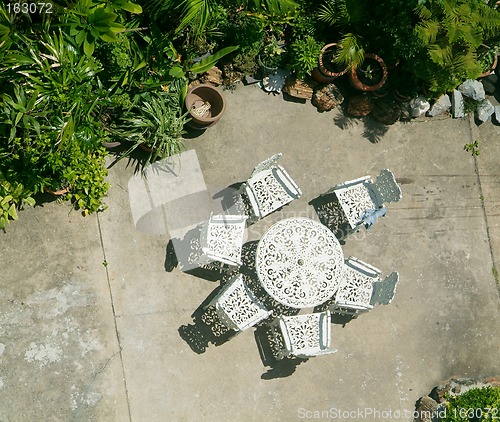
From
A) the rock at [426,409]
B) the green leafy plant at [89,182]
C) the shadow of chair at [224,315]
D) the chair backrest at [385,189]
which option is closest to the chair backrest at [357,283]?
the chair backrest at [385,189]

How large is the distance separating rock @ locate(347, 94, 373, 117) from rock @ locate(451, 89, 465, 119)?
1062mm

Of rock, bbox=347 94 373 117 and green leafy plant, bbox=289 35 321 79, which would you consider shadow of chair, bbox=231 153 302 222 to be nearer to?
green leafy plant, bbox=289 35 321 79

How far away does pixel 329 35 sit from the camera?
685cm

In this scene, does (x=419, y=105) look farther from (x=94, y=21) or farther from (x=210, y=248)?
(x=94, y=21)

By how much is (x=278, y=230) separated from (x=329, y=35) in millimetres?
2404

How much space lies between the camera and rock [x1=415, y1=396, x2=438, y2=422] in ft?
21.2

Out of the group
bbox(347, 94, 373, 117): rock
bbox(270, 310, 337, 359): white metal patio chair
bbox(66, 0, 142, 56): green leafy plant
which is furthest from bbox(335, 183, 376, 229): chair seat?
bbox(66, 0, 142, 56): green leafy plant


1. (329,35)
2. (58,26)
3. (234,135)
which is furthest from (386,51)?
(58,26)

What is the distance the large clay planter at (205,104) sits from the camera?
6359 millimetres

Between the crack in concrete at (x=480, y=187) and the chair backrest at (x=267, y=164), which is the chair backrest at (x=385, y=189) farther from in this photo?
the crack in concrete at (x=480, y=187)

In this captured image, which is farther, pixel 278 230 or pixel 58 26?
pixel 278 230

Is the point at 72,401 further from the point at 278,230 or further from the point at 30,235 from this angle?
the point at 278,230

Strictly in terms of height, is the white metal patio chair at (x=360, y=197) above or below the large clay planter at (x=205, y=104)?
below

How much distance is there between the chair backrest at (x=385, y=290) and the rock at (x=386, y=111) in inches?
73.6
